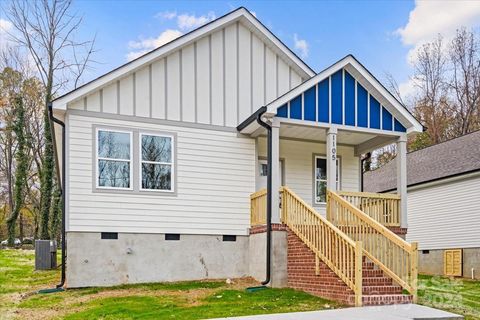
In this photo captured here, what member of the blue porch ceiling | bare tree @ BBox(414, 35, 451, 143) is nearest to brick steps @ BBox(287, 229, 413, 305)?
the blue porch ceiling

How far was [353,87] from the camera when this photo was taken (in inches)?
465

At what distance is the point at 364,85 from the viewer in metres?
11.9

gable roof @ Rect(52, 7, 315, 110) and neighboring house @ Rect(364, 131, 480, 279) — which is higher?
gable roof @ Rect(52, 7, 315, 110)

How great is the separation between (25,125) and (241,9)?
72.6ft

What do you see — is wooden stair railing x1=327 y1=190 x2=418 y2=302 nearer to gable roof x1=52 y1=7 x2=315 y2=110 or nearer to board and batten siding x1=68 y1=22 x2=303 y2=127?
board and batten siding x1=68 y1=22 x2=303 y2=127

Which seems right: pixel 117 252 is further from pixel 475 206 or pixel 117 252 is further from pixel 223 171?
pixel 475 206

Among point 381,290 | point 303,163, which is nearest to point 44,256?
point 303,163

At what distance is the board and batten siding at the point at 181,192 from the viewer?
1089cm

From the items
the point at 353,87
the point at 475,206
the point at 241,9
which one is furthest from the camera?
the point at 475,206

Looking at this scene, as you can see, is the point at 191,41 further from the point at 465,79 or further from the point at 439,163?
the point at 465,79

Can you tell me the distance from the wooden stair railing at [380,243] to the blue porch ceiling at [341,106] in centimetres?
201

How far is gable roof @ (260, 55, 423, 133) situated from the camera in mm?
10992

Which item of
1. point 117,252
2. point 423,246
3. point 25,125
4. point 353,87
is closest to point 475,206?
point 423,246

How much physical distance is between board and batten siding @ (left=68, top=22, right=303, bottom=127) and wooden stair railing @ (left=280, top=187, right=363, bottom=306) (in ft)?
10.1
